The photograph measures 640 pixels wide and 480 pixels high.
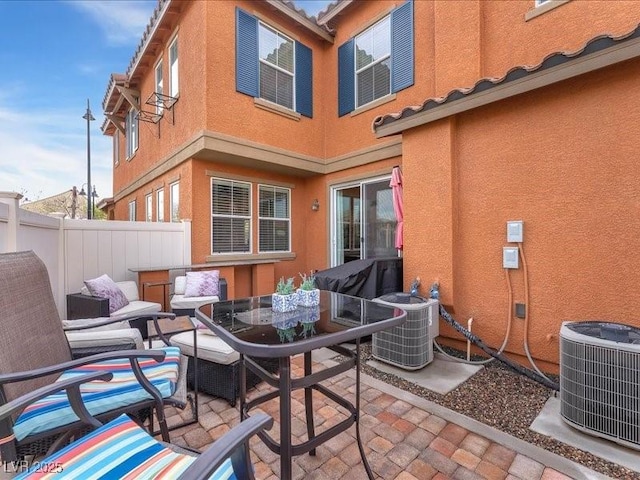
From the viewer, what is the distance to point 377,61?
610 cm

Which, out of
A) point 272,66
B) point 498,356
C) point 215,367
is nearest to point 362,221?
point 498,356

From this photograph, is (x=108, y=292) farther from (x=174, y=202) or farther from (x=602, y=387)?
(x=602, y=387)

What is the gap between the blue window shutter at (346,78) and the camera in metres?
6.54

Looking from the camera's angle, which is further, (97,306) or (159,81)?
(159,81)

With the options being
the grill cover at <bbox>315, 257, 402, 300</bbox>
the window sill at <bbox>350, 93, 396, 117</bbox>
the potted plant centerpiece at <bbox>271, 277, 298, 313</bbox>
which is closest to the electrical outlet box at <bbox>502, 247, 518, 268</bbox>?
the grill cover at <bbox>315, 257, 402, 300</bbox>

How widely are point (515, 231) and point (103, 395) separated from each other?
13.1 ft

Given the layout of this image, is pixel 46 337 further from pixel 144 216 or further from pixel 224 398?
pixel 144 216

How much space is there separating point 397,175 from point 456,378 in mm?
3251

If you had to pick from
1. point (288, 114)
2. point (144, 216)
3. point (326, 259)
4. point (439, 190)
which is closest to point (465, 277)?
point (439, 190)

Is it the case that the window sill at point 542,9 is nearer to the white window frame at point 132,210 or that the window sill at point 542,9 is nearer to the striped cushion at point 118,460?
the striped cushion at point 118,460

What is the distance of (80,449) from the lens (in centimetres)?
125

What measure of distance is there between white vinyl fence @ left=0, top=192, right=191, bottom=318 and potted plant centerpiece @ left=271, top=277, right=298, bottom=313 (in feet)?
8.81

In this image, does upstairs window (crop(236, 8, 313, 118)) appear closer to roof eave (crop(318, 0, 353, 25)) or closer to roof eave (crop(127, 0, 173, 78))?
roof eave (crop(318, 0, 353, 25))

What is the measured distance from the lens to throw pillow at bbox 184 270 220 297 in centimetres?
503
